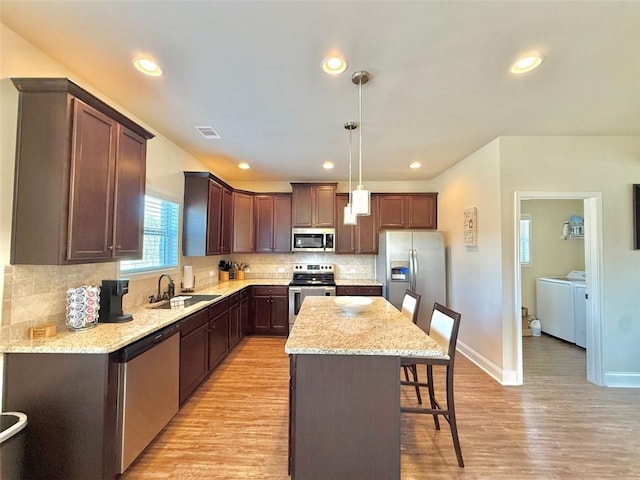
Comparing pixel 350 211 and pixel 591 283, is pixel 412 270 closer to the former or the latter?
pixel 591 283

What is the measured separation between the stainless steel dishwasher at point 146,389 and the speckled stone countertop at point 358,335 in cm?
103

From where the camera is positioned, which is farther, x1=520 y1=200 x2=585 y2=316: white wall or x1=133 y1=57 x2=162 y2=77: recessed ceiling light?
x1=520 y1=200 x2=585 y2=316: white wall

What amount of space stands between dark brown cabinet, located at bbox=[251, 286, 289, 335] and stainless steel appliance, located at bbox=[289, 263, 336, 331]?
0.48 ft

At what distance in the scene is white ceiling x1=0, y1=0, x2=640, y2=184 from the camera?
1531 millimetres

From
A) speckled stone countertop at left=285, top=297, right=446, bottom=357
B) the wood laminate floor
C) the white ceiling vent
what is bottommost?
the wood laminate floor

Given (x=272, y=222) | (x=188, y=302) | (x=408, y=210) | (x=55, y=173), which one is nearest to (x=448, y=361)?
(x=188, y=302)

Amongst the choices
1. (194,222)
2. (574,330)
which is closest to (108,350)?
(194,222)

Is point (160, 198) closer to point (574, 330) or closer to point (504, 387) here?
point (504, 387)

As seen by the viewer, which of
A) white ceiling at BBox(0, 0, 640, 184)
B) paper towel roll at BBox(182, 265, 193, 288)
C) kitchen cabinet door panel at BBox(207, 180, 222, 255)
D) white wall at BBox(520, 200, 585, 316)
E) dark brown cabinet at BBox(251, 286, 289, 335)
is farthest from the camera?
white wall at BBox(520, 200, 585, 316)

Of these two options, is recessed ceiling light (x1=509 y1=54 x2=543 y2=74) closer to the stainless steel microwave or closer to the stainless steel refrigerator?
the stainless steel refrigerator

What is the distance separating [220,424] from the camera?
2.41 m

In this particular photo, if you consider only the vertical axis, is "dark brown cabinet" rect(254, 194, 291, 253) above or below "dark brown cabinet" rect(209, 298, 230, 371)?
above

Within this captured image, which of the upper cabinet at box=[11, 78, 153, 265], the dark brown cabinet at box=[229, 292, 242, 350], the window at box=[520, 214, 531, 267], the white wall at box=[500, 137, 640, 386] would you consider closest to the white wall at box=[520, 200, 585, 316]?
the window at box=[520, 214, 531, 267]

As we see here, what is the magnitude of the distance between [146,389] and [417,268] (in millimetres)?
3645
